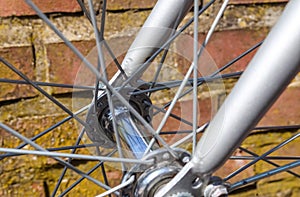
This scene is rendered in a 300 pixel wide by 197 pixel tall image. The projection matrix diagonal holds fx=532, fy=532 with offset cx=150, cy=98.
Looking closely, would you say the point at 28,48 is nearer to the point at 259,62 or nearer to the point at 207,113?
the point at 207,113

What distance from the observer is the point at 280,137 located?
0.91 m

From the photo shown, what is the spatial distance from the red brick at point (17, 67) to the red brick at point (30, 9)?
0.16 feet

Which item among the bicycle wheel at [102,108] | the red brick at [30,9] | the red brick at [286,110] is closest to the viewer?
the bicycle wheel at [102,108]

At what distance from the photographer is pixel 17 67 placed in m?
0.75

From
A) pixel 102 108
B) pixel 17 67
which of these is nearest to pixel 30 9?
pixel 17 67

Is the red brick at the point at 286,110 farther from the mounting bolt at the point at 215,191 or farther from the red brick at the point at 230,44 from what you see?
the mounting bolt at the point at 215,191

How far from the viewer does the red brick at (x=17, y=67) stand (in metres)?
0.74

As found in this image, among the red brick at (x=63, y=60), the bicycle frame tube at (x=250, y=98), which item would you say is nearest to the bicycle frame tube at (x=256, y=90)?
the bicycle frame tube at (x=250, y=98)

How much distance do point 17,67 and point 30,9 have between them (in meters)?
0.08

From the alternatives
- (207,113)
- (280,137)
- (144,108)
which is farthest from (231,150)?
(280,137)

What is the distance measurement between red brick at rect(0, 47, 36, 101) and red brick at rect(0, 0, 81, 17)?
0.16 feet

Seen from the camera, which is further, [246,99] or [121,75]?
[121,75]

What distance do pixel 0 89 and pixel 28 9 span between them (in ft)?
0.39

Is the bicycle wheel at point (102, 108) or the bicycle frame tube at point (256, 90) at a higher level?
the bicycle wheel at point (102, 108)
